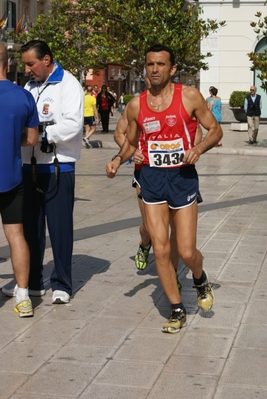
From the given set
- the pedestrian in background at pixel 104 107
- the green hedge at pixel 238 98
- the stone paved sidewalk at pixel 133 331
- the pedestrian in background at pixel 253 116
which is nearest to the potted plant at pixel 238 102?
the green hedge at pixel 238 98

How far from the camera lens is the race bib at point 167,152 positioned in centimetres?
547

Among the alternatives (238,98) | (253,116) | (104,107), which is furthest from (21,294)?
(238,98)

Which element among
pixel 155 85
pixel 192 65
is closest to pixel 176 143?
pixel 155 85

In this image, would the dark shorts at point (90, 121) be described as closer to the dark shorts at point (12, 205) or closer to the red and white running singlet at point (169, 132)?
the dark shorts at point (12, 205)

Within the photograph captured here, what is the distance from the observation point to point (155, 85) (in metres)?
5.48

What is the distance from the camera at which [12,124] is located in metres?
5.61

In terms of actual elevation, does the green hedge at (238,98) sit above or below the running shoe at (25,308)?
below

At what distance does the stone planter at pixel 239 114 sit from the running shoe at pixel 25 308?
27261mm

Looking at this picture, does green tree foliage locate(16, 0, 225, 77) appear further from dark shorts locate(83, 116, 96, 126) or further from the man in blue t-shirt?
the man in blue t-shirt

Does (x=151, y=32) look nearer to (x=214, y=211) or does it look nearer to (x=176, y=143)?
(x=214, y=211)

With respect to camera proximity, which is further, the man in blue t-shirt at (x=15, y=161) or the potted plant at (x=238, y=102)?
the potted plant at (x=238, y=102)

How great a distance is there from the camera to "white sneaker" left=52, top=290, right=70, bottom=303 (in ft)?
20.2

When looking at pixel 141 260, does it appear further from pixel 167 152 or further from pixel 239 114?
pixel 239 114

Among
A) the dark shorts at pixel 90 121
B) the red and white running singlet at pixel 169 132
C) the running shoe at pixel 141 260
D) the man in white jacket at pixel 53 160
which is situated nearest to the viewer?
the red and white running singlet at pixel 169 132
